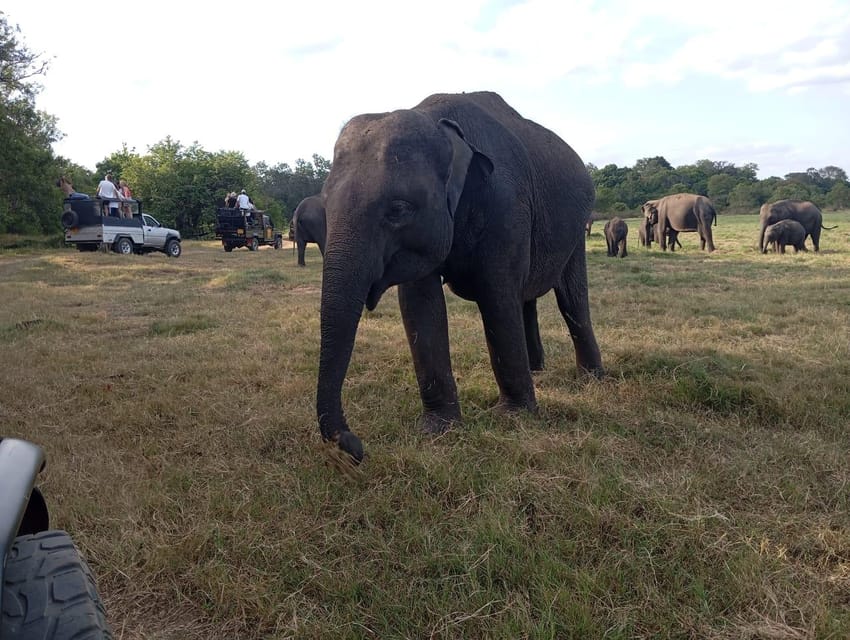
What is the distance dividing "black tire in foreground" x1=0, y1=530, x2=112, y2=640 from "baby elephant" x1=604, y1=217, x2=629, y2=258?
63.6 ft

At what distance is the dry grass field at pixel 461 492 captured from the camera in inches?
90.6

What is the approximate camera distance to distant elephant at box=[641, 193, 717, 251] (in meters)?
23.3

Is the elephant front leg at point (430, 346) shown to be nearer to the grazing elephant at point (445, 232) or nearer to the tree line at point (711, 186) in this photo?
the grazing elephant at point (445, 232)

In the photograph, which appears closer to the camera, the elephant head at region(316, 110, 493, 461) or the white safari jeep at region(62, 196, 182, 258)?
the elephant head at region(316, 110, 493, 461)

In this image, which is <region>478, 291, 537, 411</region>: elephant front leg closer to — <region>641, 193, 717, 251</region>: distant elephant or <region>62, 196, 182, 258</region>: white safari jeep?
<region>62, 196, 182, 258</region>: white safari jeep

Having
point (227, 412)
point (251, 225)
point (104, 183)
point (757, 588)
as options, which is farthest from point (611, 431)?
point (251, 225)

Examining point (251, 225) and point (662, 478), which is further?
point (251, 225)

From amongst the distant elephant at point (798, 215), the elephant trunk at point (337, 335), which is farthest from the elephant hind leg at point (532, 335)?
the distant elephant at point (798, 215)

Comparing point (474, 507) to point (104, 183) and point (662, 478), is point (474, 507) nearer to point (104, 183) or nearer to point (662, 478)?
point (662, 478)

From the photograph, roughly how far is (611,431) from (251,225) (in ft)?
82.3

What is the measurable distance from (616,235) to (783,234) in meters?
5.50

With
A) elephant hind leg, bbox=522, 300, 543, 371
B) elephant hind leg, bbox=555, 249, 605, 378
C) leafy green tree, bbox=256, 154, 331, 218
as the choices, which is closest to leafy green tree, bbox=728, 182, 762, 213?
leafy green tree, bbox=256, 154, 331, 218

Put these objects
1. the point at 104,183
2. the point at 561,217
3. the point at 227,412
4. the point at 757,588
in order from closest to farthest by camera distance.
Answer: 1. the point at 757,588
2. the point at 227,412
3. the point at 561,217
4. the point at 104,183

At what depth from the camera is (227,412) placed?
4.46 m
